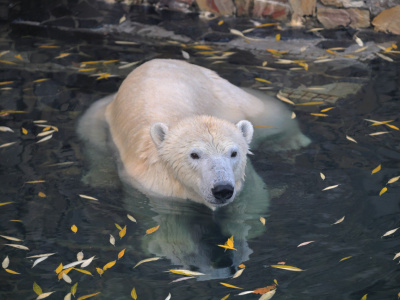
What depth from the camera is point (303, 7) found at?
34.5ft

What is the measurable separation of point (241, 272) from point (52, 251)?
1.64m

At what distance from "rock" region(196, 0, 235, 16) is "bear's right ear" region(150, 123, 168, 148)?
18.3 ft

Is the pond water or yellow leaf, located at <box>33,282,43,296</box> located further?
the pond water

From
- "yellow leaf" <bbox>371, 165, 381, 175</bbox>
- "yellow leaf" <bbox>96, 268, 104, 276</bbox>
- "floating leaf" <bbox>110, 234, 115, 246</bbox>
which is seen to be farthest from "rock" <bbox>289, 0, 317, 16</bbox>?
"yellow leaf" <bbox>96, 268, 104, 276</bbox>

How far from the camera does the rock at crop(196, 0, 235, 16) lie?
11.0 metres

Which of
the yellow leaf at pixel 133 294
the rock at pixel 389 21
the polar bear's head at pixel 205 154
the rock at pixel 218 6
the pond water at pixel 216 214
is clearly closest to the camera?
the yellow leaf at pixel 133 294

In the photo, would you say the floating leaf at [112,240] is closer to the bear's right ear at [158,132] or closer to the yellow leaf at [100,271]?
the yellow leaf at [100,271]

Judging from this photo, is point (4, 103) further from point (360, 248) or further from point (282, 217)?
point (360, 248)

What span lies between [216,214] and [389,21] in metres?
5.66

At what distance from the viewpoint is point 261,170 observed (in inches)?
266

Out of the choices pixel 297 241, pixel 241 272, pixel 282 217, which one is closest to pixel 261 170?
pixel 282 217

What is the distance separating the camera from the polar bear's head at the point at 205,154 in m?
5.35

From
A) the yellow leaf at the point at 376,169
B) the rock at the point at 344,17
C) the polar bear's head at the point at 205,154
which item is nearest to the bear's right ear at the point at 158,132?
the polar bear's head at the point at 205,154

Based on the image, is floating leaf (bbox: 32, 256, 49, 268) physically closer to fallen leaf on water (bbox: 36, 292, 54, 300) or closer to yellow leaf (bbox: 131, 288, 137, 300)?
fallen leaf on water (bbox: 36, 292, 54, 300)
